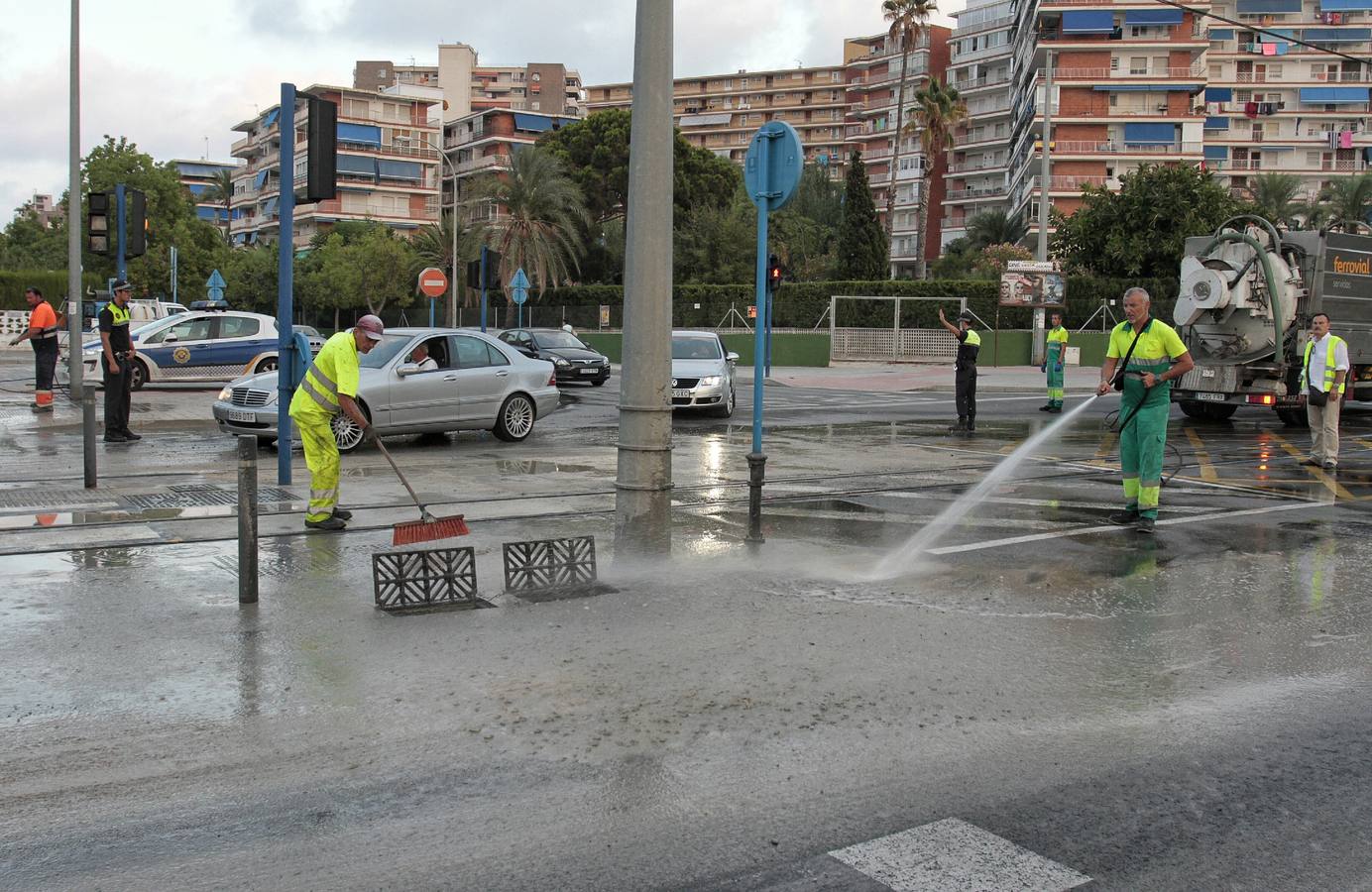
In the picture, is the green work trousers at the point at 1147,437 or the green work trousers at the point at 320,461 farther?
the green work trousers at the point at 1147,437

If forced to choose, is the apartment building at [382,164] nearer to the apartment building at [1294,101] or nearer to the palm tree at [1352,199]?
the palm tree at [1352,199]

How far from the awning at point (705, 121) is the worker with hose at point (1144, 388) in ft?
405

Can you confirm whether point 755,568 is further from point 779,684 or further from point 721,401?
point 721,401

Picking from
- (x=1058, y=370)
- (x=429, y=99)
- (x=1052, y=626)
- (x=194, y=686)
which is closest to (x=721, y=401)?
(x=1058, y=370)

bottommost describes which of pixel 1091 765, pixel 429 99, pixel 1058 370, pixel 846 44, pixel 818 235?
pixel 1091 765

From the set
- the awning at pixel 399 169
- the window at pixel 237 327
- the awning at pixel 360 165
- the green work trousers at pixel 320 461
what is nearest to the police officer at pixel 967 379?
the green work trousers at pixel 320 461

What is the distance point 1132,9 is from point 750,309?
5055 cm

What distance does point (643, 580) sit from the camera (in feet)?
23.7

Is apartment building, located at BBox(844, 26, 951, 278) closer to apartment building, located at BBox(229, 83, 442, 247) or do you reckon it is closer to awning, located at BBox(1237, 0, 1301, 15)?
awning, located at BBox(1237, 0, 1301, 15)

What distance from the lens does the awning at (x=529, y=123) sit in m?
107

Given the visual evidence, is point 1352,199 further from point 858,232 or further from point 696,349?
point 696,349

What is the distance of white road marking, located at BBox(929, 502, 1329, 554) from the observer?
8.42 meters

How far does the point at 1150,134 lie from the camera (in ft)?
266

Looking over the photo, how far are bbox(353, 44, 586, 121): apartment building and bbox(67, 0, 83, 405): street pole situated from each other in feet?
288
